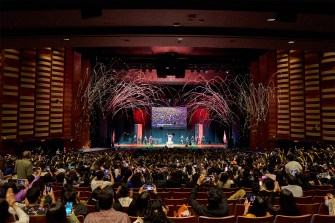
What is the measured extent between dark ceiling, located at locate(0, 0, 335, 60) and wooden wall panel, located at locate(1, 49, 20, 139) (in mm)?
3776

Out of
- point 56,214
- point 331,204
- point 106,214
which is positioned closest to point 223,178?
point 331,204

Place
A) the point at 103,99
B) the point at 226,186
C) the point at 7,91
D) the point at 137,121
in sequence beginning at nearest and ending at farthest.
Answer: the point at 226,186 < the point at 7,91 < the point at 103,99 < the point at 137,121

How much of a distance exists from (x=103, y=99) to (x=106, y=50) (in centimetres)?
400

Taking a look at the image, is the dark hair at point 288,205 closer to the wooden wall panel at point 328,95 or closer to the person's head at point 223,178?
the person's head at point 223,178

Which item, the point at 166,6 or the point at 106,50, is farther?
the point at 106,50

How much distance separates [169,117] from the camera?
26.3m

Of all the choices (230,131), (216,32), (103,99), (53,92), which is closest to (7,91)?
(53,92)

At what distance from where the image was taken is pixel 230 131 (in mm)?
24875

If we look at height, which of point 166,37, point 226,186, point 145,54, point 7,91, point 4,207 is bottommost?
point 226,186

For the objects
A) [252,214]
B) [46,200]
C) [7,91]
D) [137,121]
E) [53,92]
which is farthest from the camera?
[137,121]

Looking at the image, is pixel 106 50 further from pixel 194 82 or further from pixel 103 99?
pixel 194 82

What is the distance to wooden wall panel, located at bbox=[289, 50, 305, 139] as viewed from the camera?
1731 centimetres

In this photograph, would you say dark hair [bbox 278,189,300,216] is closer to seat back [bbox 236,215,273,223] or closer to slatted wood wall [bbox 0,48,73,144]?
seat back [bbox 236,215,273,223]

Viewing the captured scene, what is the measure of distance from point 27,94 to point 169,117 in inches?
500
